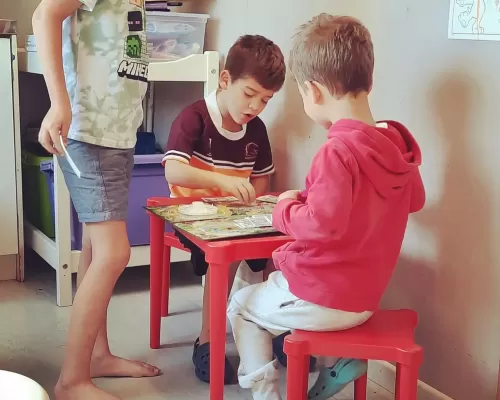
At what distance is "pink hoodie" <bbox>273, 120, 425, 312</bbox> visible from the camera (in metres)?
1.04

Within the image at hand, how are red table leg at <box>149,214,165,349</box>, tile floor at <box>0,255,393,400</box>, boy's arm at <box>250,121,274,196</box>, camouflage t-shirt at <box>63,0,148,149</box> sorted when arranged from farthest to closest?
boy's arm at <box>250,121,274,196</box> → red table leg at <box>149,214,165,349</box> → tile floor at <box>0,255,393,400</box> → camouflage t-shirt at <box>63,0,148,149</box>

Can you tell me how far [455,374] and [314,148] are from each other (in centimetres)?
60

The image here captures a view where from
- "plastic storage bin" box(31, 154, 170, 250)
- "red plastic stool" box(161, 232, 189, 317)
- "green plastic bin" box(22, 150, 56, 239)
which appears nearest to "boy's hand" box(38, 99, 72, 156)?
"red plastic stool" box(161, 232, 189, 317)

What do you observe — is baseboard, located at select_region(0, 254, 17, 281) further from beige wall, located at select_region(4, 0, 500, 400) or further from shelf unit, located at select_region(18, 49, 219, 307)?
beige wall, located at select_region(4, 0, 500, 400)

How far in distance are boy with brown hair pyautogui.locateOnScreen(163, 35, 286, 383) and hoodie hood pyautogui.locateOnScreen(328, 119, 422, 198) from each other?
437 millimetres

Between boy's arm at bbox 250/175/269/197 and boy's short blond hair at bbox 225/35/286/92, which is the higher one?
boy's short blond hair at bbox 225/35/286/92

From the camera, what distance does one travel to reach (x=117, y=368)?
1.50 metres

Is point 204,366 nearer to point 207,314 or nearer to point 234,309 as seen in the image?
point 207,314

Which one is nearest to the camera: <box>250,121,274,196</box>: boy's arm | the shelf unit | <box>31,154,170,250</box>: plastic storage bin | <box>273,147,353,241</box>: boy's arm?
<box>273,147,353,241</box>: boy's arm

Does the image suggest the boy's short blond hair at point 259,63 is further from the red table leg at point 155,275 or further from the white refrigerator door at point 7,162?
the white refrigerator door at point 7,162

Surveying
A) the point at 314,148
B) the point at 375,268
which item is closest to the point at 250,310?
the point at 375,268

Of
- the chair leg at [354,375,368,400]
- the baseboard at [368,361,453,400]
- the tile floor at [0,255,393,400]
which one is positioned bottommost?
the tile floor at [0,255,393,400]

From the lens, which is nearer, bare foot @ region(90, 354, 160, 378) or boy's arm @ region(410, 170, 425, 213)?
boy's arm @ region(410, 170, 425, 213)

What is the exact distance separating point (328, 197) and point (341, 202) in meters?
0.02
